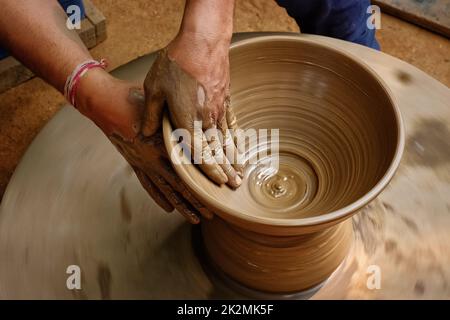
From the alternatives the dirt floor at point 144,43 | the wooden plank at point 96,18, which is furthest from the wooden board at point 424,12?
the wooden plank at point 96,18

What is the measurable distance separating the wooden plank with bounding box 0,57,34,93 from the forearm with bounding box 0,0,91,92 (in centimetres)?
91

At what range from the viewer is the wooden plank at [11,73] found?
1.96 m

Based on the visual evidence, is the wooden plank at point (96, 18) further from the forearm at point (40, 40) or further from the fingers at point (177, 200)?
the fingers at point (177, 200)

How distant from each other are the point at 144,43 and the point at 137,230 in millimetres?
1327

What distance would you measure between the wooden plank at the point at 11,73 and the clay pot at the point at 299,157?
1194mm

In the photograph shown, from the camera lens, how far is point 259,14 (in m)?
2.31

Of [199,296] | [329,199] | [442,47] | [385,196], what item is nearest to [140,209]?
[199,296]

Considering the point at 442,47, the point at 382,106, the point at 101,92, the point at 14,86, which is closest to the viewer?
the point at 382,106

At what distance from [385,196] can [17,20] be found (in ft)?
2.58

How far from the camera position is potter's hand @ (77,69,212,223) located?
3.19 feet

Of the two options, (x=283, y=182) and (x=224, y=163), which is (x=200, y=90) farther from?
(x=283, y=182)

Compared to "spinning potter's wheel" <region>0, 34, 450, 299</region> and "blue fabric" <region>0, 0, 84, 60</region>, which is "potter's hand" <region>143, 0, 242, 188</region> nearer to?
"spinning potter's wheel" <region>0, 34, 450, 299</region>
